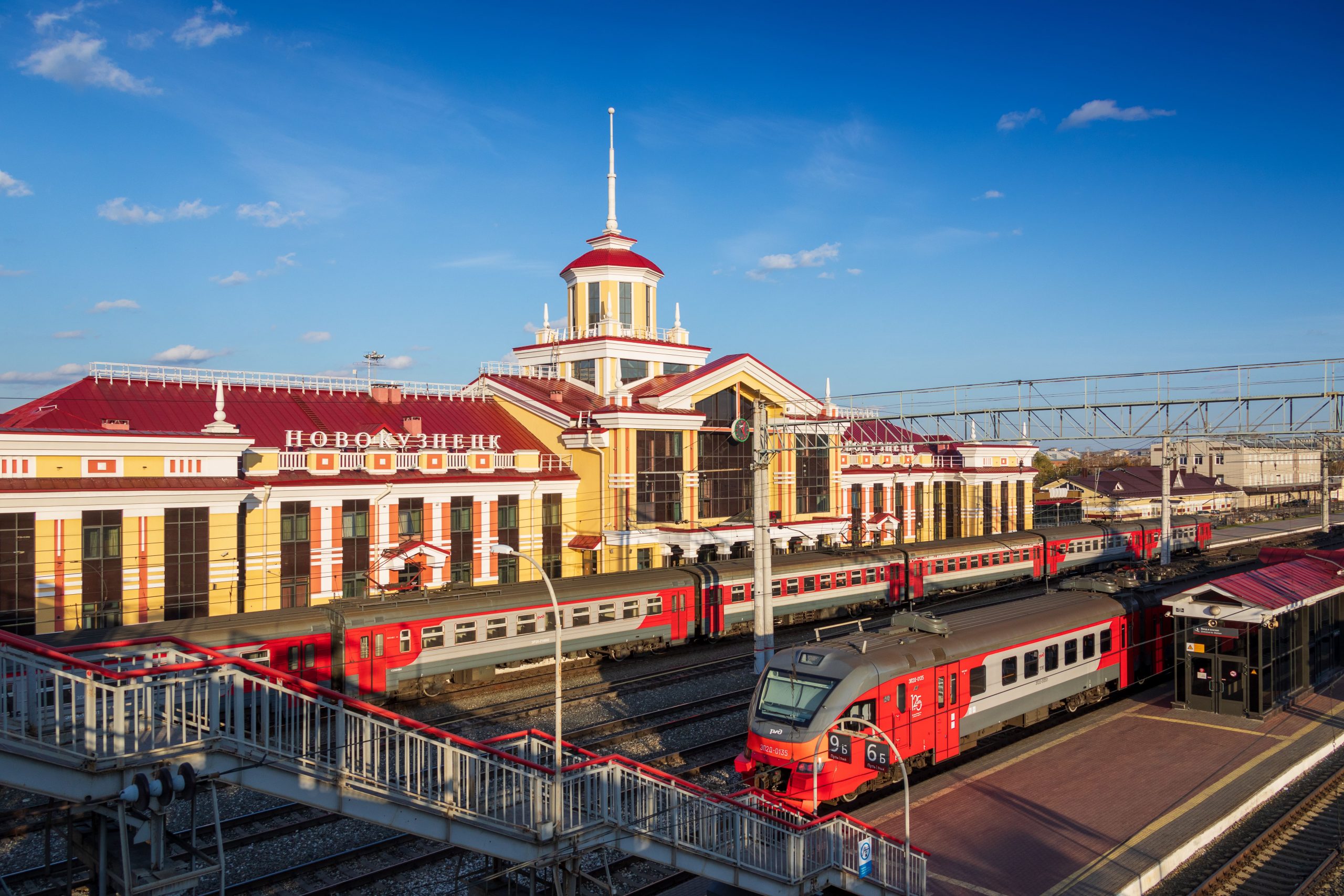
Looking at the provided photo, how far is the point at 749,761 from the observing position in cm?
1794

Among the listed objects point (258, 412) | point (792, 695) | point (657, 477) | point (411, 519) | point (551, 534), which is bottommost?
point (792, 695)

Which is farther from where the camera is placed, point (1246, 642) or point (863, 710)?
point (1246, 642)

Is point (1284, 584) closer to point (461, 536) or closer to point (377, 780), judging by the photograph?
point (377, 780)

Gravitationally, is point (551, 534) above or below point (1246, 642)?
above

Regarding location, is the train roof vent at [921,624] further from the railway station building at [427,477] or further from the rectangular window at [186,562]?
the rectangular window at [186,562]

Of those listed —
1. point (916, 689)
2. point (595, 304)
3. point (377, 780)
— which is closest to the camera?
point (377, 780)

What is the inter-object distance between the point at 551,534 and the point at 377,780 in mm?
31647

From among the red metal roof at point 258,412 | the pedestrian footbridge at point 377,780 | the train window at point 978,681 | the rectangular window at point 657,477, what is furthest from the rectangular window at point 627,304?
the pedestrian footbridge at point 377,780

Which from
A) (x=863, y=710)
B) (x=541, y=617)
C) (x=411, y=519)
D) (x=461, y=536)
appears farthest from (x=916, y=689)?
(x=461, y=536)

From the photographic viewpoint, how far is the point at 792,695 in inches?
709

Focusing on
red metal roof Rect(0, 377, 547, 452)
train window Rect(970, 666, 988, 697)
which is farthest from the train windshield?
red metal roof Rect(0, 377, 547, 452)

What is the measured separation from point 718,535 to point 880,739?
2716 cm

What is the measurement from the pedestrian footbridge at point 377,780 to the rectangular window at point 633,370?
34.5m

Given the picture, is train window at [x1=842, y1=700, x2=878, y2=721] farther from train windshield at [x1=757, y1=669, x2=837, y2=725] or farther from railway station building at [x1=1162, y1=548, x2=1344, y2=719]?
railway station building at [x1=1162, y1=548, x2=1344, y2=719]
